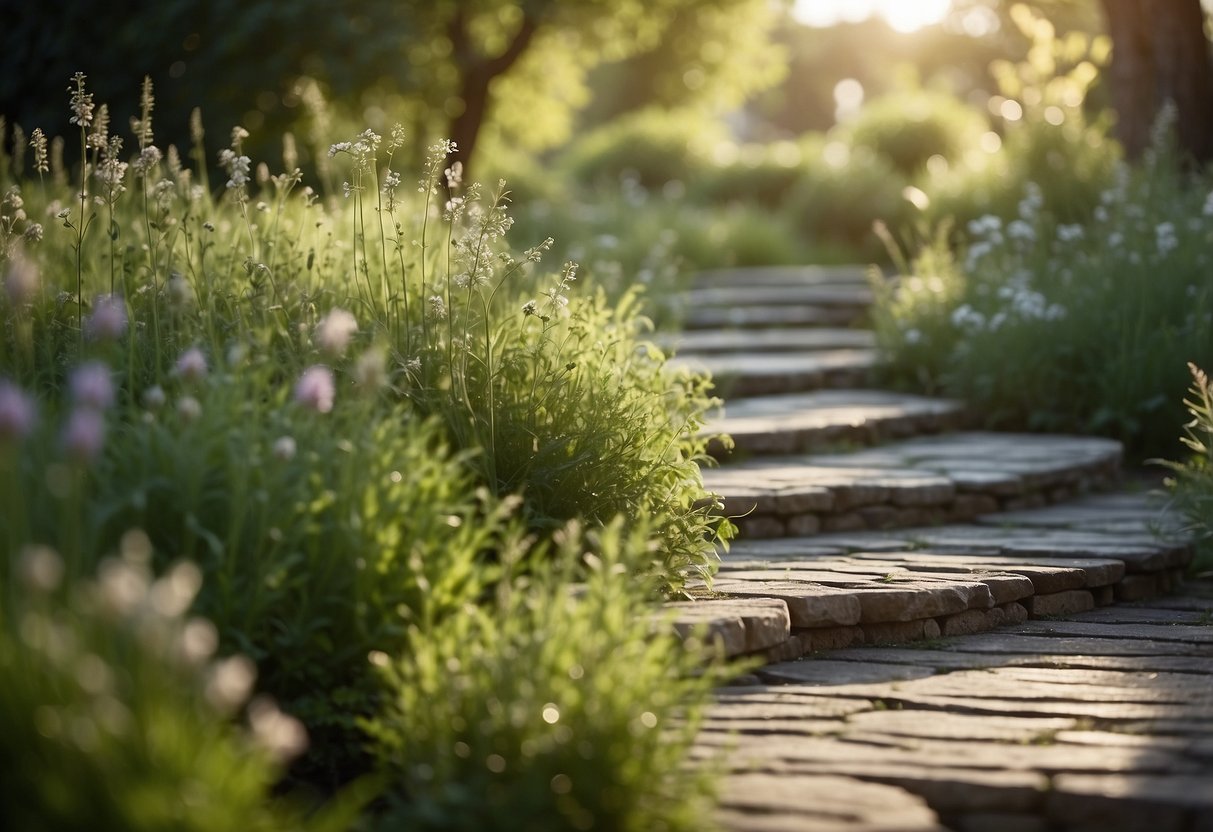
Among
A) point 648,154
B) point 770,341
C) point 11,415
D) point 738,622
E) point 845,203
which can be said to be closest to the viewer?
point 11,415

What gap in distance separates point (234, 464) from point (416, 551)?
0.42 meters

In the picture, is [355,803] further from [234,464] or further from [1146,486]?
[1146,486]

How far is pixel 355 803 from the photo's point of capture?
7.16ft

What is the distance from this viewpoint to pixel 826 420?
20.3 ft

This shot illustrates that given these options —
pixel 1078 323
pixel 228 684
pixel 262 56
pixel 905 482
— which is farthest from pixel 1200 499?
pixel 262 56

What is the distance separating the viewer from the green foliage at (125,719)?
1952 mm

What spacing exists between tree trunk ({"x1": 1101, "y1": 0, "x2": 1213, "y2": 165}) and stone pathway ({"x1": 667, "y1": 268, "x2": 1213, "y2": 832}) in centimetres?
356

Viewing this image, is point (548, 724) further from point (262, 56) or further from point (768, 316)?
point (262, 56)

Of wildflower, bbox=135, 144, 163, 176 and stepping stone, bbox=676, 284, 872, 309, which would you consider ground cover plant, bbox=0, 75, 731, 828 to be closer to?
wildflower, bbox=135, 144, 163, 176

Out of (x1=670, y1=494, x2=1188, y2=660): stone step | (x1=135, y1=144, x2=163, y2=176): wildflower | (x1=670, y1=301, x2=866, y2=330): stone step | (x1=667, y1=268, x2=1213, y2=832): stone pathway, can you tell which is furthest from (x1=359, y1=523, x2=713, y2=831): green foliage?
(x1=670, y1=301, x2=866, y2=330): stone step

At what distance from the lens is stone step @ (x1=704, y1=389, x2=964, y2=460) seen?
5.84 metres

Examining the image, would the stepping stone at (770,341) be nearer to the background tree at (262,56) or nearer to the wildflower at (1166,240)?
the wildflower at (1166,240)

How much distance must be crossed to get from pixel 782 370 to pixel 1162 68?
12.7 ft

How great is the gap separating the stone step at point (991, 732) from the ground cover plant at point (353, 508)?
0.24 metres
